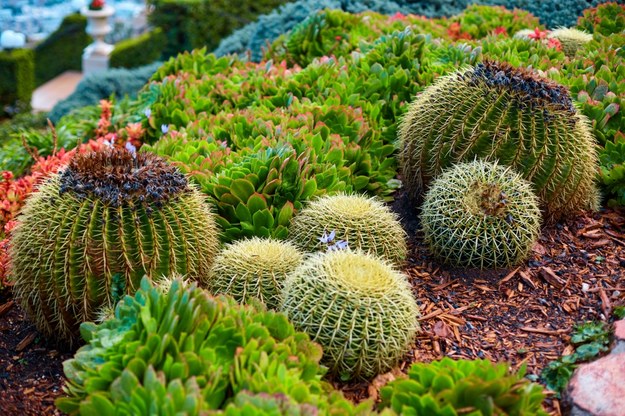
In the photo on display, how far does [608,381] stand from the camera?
8.57ft

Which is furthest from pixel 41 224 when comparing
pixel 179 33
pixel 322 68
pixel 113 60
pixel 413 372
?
pixel 113 60

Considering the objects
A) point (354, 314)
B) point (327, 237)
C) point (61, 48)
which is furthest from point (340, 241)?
point (61, 48)

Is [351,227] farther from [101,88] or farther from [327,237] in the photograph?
[101,88]

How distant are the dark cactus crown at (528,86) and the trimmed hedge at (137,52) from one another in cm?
1476

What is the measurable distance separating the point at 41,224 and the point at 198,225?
0.71m

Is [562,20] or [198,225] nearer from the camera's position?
[198,225]

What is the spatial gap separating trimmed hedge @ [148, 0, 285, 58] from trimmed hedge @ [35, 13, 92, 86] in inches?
256

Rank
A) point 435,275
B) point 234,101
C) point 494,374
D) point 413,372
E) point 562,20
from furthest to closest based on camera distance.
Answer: point 562,20, point 234,101, point 435,275, point 413,372, point 494,374

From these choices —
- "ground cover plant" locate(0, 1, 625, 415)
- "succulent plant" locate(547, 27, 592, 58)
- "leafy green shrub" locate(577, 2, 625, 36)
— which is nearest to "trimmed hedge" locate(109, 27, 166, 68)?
"leafy green shrub" locate(577, 2, 625, 36)

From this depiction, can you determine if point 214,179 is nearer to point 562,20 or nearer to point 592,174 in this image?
point 592,174

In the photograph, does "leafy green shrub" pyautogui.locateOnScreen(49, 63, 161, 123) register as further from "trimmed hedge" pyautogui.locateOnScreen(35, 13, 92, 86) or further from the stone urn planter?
"trimmed hedge" pyautogui.locateOnScreen(35, 13, 92, 86)

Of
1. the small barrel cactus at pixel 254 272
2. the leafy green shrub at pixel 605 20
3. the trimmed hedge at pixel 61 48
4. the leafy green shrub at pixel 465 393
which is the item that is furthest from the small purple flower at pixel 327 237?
the trimmed hedge at pixel 61 48

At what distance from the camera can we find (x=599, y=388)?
260cm

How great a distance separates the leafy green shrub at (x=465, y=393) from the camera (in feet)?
7.38
